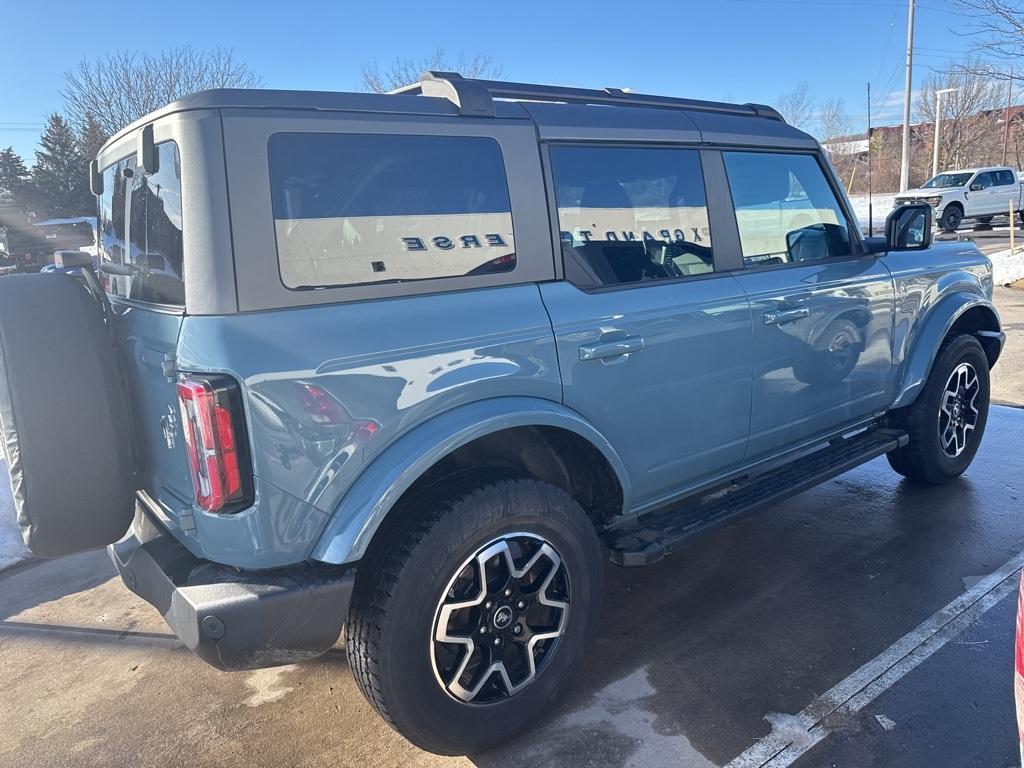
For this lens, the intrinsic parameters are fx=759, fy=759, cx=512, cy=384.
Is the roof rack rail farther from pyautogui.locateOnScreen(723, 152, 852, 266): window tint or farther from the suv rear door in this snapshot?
the suv rear door

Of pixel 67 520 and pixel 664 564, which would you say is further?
pixel 664 564

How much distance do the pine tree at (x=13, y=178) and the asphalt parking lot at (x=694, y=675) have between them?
45.2 m

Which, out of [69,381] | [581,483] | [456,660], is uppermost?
[69,381]

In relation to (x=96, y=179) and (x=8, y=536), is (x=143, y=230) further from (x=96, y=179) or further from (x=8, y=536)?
(x=8, y=536)

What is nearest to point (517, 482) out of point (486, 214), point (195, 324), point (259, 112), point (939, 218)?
point (486, 214)

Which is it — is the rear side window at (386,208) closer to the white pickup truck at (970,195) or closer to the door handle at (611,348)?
the door handle at (611,348)

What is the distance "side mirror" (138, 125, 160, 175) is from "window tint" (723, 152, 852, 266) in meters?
2.35

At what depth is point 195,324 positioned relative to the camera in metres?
2.08

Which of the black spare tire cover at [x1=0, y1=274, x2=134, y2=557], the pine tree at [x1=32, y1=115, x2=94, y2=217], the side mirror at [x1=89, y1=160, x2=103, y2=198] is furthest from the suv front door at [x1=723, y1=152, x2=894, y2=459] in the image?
the pine tree at [x1=32, y1=115, x2=94, y2=217]

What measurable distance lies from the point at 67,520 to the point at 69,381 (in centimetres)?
45

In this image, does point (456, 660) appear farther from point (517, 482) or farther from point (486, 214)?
point (486, 214)

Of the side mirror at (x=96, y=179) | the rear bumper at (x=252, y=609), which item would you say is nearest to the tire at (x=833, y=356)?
the rear bumper at (x=252, y=609)

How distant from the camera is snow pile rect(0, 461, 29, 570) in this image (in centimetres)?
445

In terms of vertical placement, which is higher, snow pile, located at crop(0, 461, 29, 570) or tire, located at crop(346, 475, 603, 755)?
tire, located at crop(346, 475, 603, 755)
